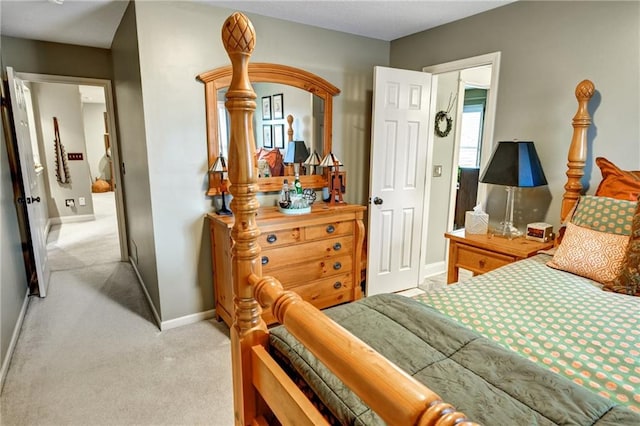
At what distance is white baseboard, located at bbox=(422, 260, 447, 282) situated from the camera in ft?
12.8

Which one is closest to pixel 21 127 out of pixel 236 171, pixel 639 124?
pixel 236 171

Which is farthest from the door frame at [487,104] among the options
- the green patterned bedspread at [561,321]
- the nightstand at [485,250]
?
the green patterned bedspread at [561,321]

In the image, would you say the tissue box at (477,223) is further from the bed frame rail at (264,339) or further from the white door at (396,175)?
the bed frame rail at (264,339)

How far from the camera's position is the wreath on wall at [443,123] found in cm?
368

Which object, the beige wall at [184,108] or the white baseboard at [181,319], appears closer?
the beige wall at [184,108]

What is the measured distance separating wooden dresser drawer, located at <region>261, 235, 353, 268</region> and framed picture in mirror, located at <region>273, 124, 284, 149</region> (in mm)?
898

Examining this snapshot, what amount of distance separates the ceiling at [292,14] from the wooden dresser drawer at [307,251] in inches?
69.5

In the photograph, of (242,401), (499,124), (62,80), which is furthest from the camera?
(62,80)

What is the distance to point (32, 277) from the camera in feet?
11.5

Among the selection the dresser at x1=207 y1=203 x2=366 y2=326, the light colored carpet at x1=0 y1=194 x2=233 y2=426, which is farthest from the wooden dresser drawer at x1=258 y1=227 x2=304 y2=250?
the light colored carpet at x1=0 y1=194 x2=233 y2=426

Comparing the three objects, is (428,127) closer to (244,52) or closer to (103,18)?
(244,52)

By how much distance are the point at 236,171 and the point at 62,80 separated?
11.6ft

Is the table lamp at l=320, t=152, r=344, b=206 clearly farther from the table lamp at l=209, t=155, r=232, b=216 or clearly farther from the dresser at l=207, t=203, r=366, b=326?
the table lamp at l=209, t=155, r=232, b=216

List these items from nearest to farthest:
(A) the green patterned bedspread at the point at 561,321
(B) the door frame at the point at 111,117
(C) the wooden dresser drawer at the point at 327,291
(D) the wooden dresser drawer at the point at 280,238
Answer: (A) the green patterned bedspread at the point at 561,321, (D) the wooden dresser drawer at the point at 280,238, (C) the wooden dresser drawer at the point at 327,291, (B) the door frame at the point at 111,117
